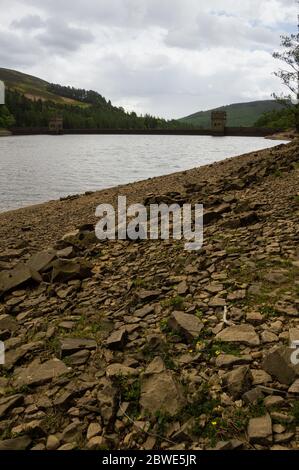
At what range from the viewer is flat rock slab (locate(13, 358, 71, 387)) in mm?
6345

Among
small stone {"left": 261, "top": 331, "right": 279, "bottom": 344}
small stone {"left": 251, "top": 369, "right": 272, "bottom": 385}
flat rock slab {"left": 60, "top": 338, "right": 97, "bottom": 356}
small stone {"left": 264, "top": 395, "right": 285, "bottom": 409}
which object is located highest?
small stone {"left": 261, "top": 331, "right": 279, "bottom": 344}

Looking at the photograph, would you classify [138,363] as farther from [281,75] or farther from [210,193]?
[281,75]

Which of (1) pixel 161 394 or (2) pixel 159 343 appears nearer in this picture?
(1) pixel 161 394

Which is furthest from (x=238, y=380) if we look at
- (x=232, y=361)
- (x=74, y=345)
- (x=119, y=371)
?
(x=74, y=345)

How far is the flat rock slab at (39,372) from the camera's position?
635 cm

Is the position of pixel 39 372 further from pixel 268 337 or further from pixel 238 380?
pixel 268 337

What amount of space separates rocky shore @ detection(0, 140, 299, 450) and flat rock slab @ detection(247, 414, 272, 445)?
0.01m

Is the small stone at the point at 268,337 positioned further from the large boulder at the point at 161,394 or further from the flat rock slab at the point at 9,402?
the flat rock slab at the point at 9,402

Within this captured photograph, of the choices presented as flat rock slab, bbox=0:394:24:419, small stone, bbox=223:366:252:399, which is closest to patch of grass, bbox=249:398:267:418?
small stone, bbox=223:366:252:399

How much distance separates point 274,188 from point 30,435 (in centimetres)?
1284

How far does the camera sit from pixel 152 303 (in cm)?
829

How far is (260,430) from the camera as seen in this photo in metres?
4.70

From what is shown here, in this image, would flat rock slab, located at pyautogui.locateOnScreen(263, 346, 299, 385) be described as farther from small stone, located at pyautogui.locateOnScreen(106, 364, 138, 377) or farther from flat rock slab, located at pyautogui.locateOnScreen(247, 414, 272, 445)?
small stone, located at pyautogui.locateOnScreen(106, 364, 138, 377)

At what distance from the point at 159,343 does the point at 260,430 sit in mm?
2384
